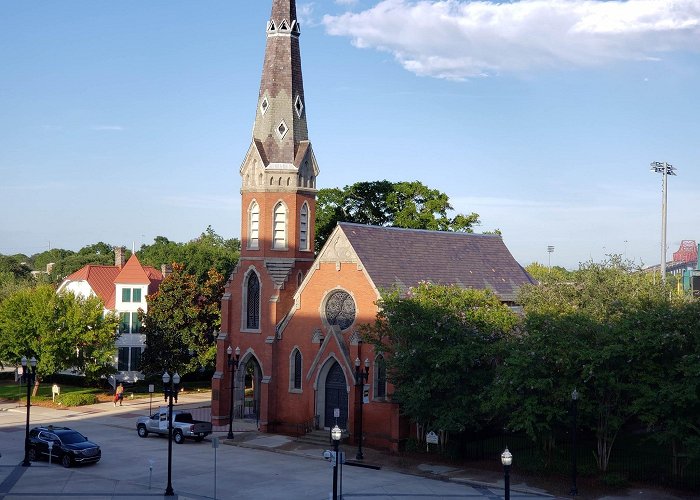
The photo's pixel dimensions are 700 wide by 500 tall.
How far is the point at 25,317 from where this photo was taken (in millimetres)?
53656

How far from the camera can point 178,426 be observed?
39.7m

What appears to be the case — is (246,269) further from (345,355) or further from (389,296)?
(389,296)

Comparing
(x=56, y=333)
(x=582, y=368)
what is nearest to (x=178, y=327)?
(x=56, y=333)

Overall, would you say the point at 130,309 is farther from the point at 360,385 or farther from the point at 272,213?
the point at 360,385

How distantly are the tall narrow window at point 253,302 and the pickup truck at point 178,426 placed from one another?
6.72m

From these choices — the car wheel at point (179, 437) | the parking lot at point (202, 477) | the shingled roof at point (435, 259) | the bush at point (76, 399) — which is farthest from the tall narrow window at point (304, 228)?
the bush at point (76, 399)

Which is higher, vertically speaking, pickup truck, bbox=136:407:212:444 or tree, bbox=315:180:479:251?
tree, bbox=315:180:479:251

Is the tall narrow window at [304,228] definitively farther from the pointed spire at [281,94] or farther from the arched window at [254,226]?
the pointed spire at [281,94]

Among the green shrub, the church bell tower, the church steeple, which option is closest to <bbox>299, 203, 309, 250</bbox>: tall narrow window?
the church bell tower

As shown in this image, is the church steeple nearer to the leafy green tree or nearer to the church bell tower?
the church bell tower

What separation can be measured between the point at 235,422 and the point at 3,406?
16543 millimetres

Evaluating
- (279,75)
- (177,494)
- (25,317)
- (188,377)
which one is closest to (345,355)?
(177,494)

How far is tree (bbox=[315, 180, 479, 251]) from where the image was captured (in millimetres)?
64375

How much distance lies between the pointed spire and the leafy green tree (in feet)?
42.0
